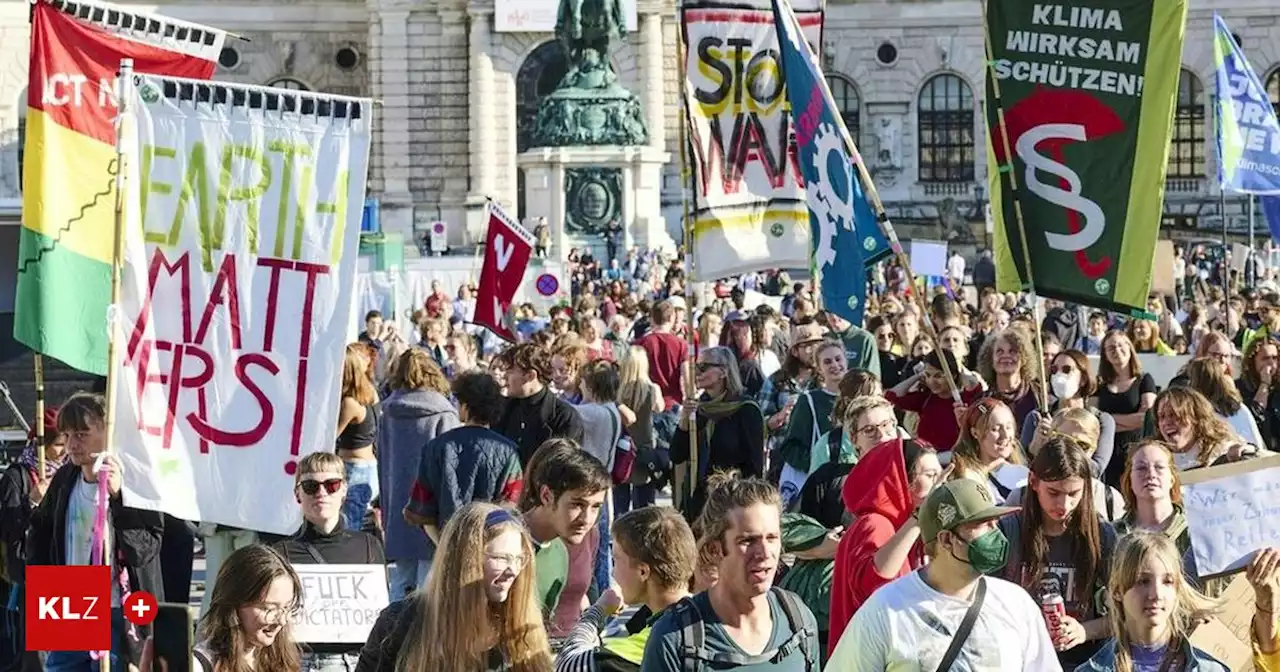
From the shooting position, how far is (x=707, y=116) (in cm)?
1222

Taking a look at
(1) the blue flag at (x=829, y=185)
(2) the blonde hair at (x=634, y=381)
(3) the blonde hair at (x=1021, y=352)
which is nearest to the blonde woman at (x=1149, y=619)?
(3) the blonde hair at (x=1021, y=352)

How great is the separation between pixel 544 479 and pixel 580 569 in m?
0.32

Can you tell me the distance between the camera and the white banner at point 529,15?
4756 cm

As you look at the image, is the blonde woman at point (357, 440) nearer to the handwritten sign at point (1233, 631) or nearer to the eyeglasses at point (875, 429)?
the eyeglasses at point (875, 429)

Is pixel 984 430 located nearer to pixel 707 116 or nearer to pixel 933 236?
pixel 707 116

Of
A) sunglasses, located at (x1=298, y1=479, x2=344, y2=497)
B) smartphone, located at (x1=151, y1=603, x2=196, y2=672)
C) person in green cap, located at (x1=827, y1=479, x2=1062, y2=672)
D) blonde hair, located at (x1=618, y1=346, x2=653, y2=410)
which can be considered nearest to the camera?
smartphone, located at (x1=151, y1=603, x2=196, y2=672)

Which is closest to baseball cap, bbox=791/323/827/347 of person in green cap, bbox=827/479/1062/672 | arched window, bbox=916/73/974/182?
person in green cap, bbox=827/479/1062/672

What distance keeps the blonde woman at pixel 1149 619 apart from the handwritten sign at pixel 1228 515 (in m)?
1.11

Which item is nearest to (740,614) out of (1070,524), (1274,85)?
(1070,524)

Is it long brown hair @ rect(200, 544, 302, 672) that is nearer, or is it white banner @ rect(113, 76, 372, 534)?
long brown hair @ rect(200, 544, 302, 672)

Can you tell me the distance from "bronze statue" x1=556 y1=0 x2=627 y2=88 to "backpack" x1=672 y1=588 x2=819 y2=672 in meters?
35.2

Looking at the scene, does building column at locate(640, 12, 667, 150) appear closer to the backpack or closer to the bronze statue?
the bronze statue

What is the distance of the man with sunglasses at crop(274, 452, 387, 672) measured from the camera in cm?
734

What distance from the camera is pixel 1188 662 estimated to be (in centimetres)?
616
